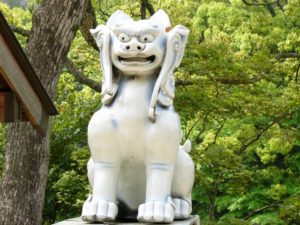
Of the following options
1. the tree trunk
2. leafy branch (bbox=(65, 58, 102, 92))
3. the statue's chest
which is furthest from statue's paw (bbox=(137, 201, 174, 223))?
leafy branch (bbox=(65, 58, 102, 92))

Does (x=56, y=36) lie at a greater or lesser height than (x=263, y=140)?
greater

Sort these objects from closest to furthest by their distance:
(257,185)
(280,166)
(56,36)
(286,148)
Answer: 1. (56,36)
2. (286,148)
3. (257,185)
4. (280,166)

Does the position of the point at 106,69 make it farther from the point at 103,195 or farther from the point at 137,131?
the point at 103,195

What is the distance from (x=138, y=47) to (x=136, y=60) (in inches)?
3.2

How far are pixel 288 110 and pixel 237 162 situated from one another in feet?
5.26

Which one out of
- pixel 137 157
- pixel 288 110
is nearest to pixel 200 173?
pixel 288 110

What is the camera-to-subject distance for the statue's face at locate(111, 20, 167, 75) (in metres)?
3.60

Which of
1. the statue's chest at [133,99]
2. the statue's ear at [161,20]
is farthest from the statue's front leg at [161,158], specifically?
the statue's ear at [161,20]

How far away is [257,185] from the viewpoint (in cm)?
1203

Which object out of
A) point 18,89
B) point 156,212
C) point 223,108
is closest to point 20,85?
point 18,89

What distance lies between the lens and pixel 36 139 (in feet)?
21.5

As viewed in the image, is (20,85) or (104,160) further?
(20,85)

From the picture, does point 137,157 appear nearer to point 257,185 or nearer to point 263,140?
point 263,140

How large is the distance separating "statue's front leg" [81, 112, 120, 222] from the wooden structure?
48 centimetres
